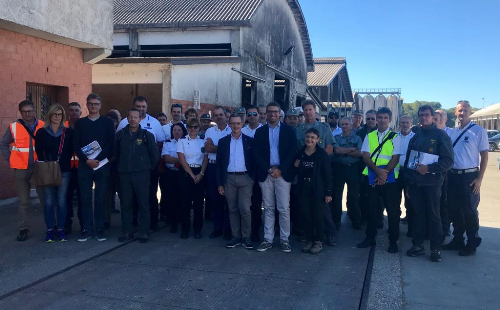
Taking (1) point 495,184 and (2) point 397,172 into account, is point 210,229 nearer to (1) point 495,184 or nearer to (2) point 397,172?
(2) point 397,172

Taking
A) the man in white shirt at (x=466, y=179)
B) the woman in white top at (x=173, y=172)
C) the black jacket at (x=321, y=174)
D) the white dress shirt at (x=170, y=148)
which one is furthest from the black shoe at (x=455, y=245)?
the white dress shirt at (x=170, y=148)

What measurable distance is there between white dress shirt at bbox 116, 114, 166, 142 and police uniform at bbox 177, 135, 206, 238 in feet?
2.76

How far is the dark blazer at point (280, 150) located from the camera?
236 inches

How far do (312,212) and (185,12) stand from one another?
51.5 ft

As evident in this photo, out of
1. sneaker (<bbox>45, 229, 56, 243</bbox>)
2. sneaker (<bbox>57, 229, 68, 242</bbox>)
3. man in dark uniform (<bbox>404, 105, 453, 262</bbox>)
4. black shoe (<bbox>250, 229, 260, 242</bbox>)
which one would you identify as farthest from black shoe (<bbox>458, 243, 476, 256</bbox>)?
sneaker (<bbox>45, 229, 56, 243</bbox>)

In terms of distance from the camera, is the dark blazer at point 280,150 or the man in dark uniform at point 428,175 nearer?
the man in dark uniform at point 428,175

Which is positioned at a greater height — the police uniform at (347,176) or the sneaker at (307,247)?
the police uniform at (347,176)

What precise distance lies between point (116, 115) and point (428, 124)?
16.8 feet

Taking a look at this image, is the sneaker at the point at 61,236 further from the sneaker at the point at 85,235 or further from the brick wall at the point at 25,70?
the brick wall at the point at 25,70

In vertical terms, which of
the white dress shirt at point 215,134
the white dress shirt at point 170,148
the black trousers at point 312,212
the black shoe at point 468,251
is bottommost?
the black shoe at point 468,251

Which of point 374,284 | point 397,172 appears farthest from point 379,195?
point 374,284

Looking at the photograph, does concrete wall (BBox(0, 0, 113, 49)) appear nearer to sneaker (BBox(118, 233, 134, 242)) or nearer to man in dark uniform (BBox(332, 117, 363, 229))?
sneaker (BBox(118, 233, 134, 242))

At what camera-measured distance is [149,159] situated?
20.9 ft

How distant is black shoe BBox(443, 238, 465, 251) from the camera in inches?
242
